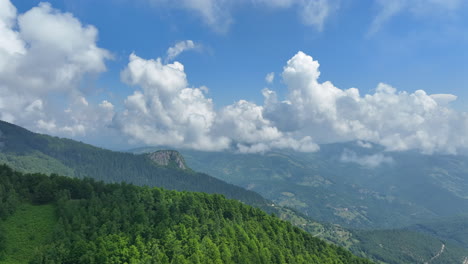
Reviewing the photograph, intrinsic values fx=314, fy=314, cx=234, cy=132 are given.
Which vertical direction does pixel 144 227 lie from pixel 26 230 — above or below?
above

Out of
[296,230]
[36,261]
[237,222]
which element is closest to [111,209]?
[36,261]

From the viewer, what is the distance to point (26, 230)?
114938mm

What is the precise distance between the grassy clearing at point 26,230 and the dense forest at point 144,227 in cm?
158

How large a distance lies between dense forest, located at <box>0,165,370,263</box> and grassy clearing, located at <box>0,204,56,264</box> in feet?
5.17

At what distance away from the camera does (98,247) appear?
344 feet

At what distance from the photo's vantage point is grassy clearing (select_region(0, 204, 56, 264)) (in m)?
102

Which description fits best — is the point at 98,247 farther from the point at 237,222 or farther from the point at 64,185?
the point at 237,222

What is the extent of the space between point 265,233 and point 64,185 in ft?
343

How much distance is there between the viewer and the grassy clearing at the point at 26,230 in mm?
101812

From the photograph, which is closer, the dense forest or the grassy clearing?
the grassy clearing

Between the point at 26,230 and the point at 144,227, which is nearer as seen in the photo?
the point at 26,230

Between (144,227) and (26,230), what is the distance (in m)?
41.7

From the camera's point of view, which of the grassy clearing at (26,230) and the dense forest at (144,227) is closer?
the grassy clearing at (26,230)

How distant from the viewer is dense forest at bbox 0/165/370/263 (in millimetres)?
104750
